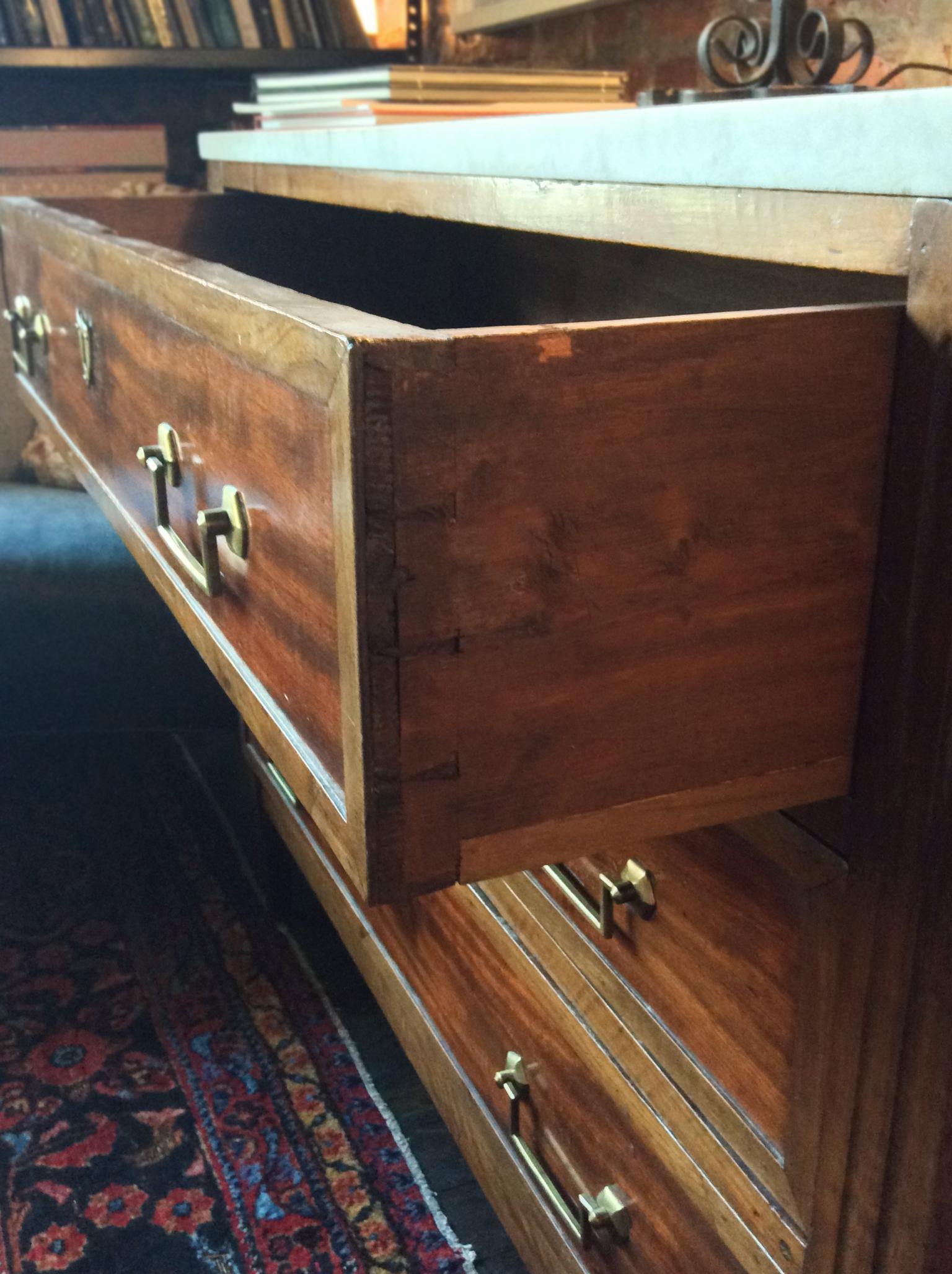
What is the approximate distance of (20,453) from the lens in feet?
7.00

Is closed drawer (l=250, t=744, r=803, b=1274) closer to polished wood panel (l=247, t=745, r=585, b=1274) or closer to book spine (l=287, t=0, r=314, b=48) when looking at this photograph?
polished wood panel (l=247, t=745, r=585, b=1274)

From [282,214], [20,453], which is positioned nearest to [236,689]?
[282,214]

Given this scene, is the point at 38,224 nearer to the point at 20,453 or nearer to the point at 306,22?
the point at 20,453

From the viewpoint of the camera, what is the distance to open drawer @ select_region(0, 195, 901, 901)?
400 mm

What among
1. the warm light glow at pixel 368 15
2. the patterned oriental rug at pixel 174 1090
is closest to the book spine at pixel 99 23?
the warm light glow at pixel 368 15

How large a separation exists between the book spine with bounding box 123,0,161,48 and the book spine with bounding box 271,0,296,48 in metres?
0.22

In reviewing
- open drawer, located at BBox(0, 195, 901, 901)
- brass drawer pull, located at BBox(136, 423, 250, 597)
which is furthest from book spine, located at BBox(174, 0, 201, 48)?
open drawer, located at BBox(0, 195, 901, 901)

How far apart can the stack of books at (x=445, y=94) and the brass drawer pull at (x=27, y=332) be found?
1.06ft

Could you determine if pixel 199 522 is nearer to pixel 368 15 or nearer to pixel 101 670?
pixel 101 670

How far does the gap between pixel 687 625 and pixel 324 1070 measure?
1.03 metres

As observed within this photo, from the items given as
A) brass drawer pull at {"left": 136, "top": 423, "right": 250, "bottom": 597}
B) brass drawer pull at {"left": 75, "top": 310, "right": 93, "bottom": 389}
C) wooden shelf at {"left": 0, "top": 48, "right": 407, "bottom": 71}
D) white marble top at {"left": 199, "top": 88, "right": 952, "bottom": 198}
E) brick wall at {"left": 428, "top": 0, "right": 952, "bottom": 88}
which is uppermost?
wooden shelf at {"left": 0, "top": 48, "right": 407, "bottom": 71}

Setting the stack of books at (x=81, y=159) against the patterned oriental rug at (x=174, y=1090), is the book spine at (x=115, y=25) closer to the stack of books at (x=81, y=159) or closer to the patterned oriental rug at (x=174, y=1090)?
the stack of books at (x=81, y=159)

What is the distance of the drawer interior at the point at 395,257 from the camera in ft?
3.37

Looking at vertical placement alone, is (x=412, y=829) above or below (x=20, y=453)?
above
